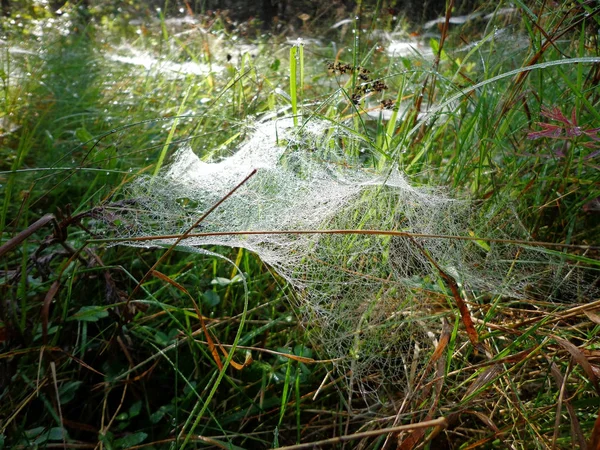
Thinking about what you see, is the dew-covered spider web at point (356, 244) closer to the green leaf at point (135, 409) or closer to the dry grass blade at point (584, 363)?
the dry grass blade at point (584, 363)

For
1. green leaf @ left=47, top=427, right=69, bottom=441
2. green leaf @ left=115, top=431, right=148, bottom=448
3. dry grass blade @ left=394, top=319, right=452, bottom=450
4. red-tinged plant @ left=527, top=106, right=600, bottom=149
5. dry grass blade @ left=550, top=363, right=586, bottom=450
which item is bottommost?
green leaf @ left=115, top=431, right=148, bottom=448

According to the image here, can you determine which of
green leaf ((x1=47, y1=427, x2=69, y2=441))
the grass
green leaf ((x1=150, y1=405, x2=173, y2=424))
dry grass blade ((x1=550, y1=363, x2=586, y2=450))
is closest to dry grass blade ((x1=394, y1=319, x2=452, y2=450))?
the grass

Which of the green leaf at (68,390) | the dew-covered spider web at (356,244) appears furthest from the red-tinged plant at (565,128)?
the green leaf at (68,390)

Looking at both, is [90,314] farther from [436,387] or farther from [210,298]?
[436,387]

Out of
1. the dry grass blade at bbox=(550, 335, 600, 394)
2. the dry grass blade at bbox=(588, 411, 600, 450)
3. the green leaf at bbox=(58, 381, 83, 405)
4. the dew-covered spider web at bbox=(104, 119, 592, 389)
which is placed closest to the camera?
the dry grass blade at bbox=(588, 411, 600, 450)

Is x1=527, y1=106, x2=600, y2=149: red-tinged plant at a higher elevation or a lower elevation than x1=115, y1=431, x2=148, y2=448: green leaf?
higher

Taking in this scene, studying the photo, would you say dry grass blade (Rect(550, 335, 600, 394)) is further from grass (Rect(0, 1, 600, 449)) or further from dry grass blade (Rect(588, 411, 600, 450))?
dry grass blade (Rect(588, 411, 600, 450))

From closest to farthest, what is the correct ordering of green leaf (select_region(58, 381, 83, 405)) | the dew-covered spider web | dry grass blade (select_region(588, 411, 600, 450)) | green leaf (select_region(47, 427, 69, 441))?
dry grass blade (select_region(588, 411, 600, 450))
green leaf (select_region(47, 427, 69, 441))
green leaf (select_region(58, 381, 83, 405))
the dew-covered spider web

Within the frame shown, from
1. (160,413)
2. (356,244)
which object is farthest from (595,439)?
(160,413)
